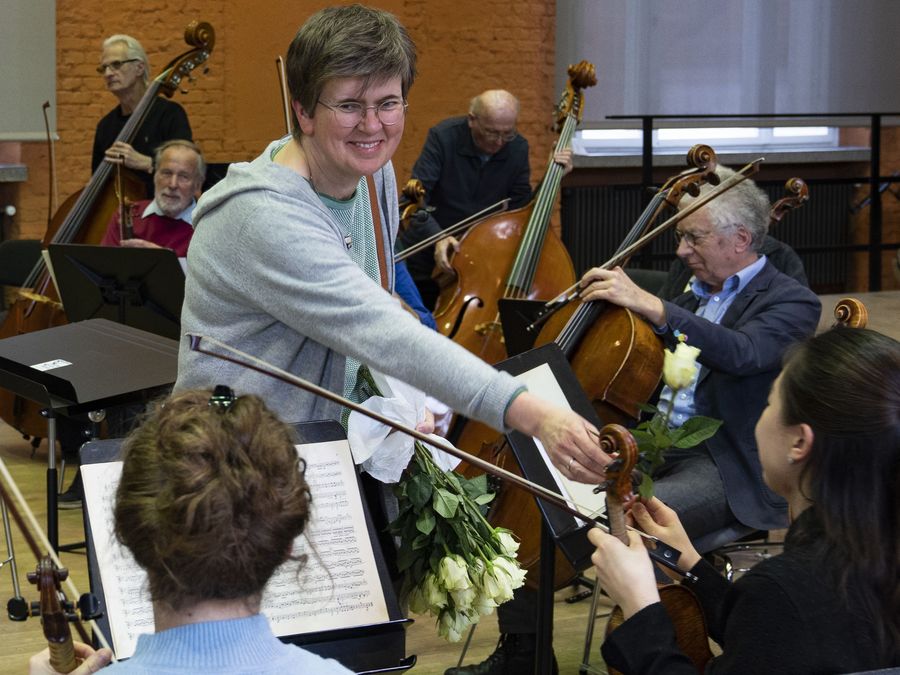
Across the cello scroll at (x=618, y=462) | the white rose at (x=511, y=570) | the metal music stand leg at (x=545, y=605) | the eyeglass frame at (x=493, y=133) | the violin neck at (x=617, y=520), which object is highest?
the eyeglass frame at (x=493, y=133)

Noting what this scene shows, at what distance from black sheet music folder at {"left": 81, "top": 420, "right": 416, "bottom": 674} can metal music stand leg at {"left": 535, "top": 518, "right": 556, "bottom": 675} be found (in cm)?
47

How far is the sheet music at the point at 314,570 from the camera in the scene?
159cm

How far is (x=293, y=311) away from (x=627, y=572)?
0.54 m

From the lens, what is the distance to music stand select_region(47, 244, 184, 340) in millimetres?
3701

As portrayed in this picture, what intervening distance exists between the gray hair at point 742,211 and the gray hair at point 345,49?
1.52 meters

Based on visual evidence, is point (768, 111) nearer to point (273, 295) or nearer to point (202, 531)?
point (273, 295)

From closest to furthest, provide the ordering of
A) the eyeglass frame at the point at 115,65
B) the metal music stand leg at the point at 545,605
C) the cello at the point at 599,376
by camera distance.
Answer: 1. the metal music stand leg at the point at 545,605
2. the cello at the point at 599,376
3. the eyeglass frame at the point at 115,65

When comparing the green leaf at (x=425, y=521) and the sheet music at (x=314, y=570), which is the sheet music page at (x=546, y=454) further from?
the sheet music at (x=314, y=570)

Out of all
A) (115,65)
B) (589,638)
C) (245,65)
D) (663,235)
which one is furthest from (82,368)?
(663,235)

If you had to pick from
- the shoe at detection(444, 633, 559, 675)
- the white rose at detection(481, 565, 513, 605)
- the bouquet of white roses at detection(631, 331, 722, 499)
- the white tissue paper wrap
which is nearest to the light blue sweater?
the white tissue paper wrap

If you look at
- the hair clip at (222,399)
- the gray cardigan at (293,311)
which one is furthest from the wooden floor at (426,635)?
the hair clip at (222,399)

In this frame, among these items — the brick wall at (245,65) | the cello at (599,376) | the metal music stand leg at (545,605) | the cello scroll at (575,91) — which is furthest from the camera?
the brick wall at (245,65)

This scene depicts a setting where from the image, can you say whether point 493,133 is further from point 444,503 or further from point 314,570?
point 314,570

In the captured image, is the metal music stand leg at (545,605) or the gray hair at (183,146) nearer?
the metal music stand leg at (545,605)
